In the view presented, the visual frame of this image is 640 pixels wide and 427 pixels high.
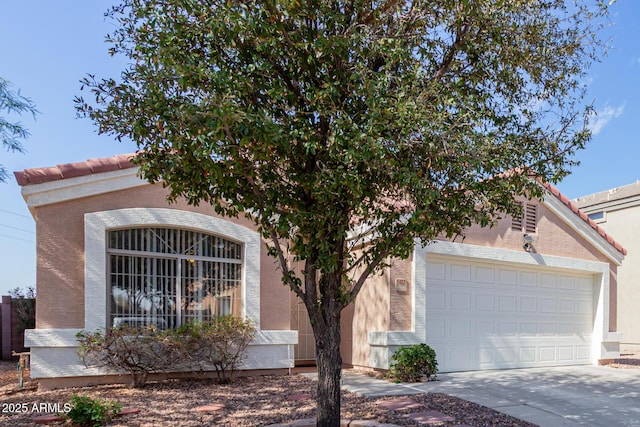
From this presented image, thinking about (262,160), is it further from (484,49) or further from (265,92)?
(484,49)

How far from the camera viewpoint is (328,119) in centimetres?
479

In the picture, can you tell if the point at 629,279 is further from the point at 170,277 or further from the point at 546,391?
the point at 170,277

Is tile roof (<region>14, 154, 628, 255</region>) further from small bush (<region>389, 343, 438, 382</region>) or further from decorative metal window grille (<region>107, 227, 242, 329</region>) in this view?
small bush (<region>389, 343, 438, 382</region>)

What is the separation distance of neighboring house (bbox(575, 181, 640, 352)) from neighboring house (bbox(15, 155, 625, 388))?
17.7 feet

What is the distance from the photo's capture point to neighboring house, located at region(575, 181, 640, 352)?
16.8 meters

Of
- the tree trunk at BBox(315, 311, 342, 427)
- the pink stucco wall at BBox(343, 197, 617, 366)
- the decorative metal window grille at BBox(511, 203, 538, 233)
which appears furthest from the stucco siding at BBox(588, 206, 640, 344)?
the tree trunk at BBox(315, 311, 342, 427)

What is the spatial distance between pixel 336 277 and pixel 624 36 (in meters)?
5.05

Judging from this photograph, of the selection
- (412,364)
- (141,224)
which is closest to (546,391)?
(412,364)

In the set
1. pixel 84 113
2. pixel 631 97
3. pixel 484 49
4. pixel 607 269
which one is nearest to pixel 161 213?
pixel 84 113

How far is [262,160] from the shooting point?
4.62 meters

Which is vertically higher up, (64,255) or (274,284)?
(64,255)

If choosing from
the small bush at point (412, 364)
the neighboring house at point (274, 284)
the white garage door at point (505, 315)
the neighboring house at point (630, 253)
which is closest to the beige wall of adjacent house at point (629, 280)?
the neighboring house at point (630, 253)

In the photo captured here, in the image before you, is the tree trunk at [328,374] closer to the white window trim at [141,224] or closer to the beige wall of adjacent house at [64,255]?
the beige wall of adjacent house at [64,255]

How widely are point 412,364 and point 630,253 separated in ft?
41.7
